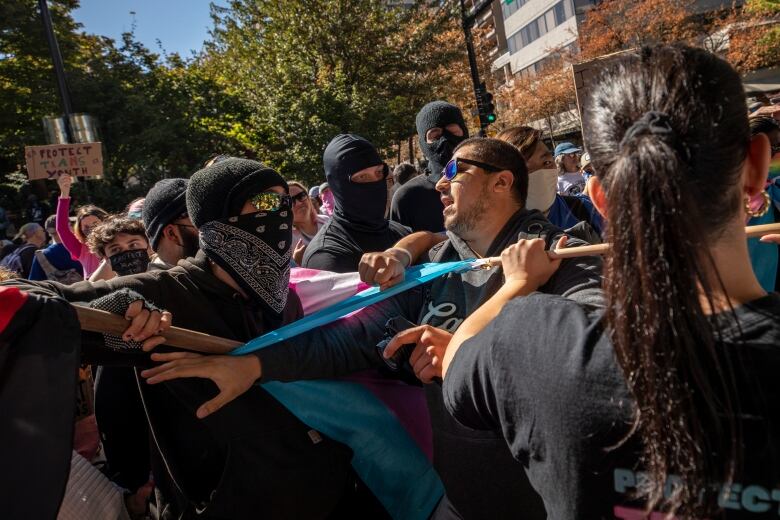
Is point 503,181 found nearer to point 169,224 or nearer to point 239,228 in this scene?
point 239,228

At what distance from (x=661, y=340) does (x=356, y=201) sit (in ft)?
9.06

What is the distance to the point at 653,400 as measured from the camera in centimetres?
95

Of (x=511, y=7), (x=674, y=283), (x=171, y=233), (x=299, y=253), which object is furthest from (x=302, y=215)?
(x=511, y=7)

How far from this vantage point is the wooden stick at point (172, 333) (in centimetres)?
158

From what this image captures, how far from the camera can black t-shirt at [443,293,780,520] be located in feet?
3.13

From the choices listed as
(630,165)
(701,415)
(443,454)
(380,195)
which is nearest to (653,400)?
(701,415)

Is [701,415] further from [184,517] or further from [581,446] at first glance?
[184,517]

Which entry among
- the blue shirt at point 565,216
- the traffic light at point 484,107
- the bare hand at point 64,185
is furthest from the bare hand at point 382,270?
the traffic light at point 484,107

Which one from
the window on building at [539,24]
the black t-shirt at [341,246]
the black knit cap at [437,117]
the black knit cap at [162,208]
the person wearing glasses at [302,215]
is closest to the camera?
the black knit cap at [162,208]

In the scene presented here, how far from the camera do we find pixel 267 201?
220cm

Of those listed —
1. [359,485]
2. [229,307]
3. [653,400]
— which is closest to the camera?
[653,400]

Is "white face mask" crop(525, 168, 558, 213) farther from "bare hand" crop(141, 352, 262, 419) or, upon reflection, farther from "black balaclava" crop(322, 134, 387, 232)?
"bare hand" crop(141, 352, 262, 419)

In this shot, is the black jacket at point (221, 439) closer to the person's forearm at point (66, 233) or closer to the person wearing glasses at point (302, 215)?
the person wearing glasses at point (302, 215)

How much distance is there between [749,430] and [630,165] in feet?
1.55
